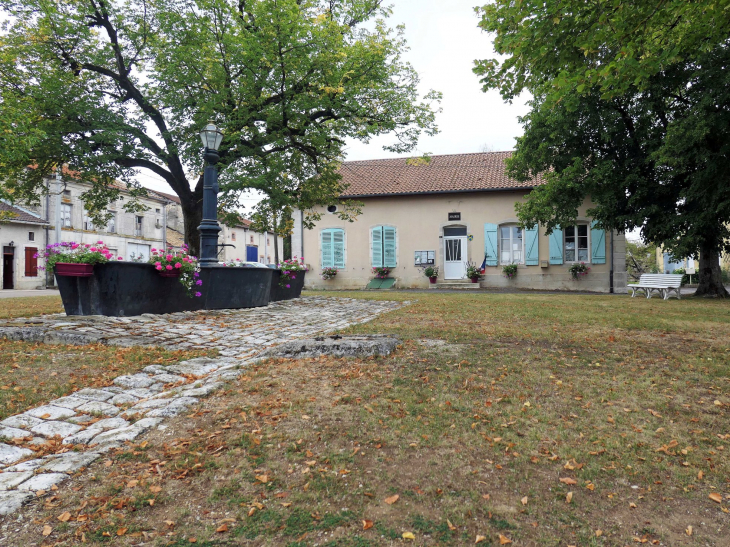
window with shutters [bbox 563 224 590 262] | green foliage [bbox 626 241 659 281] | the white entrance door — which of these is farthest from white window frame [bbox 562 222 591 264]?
green foliage [bbox 626 241 659 281]

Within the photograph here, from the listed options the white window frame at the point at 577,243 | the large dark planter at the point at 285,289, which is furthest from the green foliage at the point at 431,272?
the large dark planter at the point at 285,289

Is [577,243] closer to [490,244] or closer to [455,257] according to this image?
[490,244]

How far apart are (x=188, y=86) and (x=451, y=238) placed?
1218 cm

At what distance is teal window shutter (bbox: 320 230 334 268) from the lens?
65.3 feet

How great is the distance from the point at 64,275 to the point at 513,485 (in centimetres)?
645

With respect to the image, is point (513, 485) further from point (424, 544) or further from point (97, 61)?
A: point (97, 61)

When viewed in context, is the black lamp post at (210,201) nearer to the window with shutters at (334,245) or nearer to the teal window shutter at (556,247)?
the window with shutters at (334,245)

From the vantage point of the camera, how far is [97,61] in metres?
10.1

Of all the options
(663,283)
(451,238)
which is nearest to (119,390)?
(663,283)

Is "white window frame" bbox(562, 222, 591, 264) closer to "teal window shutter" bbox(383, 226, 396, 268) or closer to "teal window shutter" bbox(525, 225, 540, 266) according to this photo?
"teal window shutter" bbox(525, 225, 540, 266)

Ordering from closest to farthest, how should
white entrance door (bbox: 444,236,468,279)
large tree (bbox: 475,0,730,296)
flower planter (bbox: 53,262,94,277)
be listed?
large tree (bbox: 475,0,730,296) → flower planter (bbox: 53,262,94,277) → white entrance door (bbox: 444,236,468,279)

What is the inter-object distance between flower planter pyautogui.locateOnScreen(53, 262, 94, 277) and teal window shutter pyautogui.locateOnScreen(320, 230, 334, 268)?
553 inches

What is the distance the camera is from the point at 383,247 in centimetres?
1953

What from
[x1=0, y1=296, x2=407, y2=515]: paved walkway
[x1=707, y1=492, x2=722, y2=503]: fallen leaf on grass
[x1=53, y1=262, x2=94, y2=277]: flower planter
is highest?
[x1=53, y1=262, x2=94, y2=277]: flower planter
